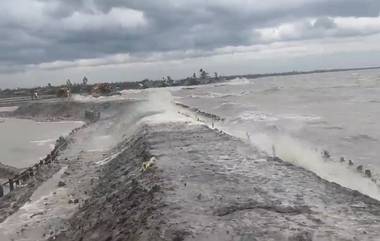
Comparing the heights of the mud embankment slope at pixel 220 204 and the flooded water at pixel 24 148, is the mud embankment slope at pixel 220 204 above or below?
above

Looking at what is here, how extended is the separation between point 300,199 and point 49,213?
860 centimetres

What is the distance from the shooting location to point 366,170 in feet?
73.0

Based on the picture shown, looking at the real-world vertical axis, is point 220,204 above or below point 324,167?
above

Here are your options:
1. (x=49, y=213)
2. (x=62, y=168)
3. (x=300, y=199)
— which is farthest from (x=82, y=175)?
(x=300, y=199)

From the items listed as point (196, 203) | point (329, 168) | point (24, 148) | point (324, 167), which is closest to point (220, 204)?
point (196, 203)

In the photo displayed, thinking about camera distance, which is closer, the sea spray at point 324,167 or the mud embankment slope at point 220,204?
the mud embankment slope at point 220,204

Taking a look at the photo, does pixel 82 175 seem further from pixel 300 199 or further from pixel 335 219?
pixel 335 219

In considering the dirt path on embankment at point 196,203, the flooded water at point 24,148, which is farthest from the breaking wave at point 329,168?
the flooded water at point 24,148

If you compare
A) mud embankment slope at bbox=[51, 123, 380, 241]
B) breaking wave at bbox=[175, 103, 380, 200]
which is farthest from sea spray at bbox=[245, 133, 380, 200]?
mud embankment slope at bbox=[51, 123, 380, 241]

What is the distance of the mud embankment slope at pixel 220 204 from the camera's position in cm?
1077

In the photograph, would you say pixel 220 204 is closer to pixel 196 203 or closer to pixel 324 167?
pixel 196 203

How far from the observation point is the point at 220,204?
1302 cm

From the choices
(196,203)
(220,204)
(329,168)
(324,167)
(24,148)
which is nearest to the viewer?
(220,204)

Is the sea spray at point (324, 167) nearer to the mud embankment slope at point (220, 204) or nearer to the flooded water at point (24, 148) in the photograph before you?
the mud embankment slope at point (220, 204)
